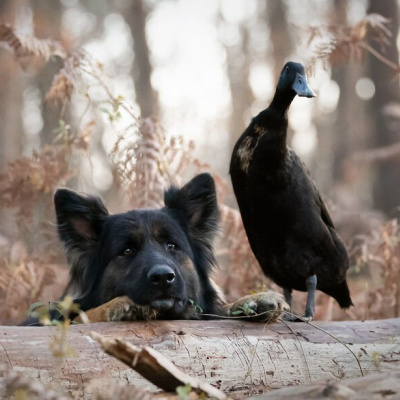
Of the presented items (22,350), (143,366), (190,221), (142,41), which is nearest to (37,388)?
(143,366)

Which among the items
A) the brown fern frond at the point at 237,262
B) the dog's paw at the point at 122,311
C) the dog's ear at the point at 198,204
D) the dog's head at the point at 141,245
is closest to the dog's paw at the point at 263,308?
the dog's head at the point at 141,245

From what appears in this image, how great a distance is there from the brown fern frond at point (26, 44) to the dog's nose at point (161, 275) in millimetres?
3863

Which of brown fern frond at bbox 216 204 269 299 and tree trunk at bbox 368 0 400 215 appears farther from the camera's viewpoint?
tree trunk at bbox 368 0 400 215

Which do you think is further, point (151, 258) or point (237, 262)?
point (237, 262)

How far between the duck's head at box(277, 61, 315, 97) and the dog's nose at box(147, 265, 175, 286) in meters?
1.82

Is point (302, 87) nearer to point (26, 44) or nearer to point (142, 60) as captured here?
point (26, 44)

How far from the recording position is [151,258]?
512 centimetres

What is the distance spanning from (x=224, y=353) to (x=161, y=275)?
2.78ft

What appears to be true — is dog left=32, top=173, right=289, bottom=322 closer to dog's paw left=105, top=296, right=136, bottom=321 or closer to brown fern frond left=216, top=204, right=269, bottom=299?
dog's paw left=105, top=296, right=136, bottom=321

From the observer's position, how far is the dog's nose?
479cm

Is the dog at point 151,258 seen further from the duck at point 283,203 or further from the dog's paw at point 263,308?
the duck at point 283,203

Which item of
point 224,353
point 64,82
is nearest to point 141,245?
point 224,353

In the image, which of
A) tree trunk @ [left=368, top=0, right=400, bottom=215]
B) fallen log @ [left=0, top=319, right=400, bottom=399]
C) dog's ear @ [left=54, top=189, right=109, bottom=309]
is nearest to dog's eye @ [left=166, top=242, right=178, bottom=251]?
dog's ear @ [left=54, top=189, right=109, bottom=309]

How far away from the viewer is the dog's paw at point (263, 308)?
4691mm
